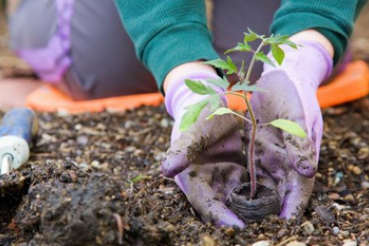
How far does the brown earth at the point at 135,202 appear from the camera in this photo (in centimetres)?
87

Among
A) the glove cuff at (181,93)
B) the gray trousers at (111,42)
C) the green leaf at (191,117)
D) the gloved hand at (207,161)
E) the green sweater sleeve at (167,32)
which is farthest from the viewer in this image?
A: the gray trousers at (111,42)

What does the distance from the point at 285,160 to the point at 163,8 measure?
477 millimetres

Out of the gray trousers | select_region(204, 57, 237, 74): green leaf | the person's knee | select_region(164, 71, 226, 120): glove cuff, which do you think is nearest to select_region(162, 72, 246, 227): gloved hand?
select_region(164, 71, 226, 120): glove cuff

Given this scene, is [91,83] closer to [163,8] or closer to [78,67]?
[78,67]

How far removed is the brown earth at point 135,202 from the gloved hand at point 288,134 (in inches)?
2.2

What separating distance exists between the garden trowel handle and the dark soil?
18.0 inches

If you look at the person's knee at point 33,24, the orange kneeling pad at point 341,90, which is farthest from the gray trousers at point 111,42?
the orange kneeling pad at point 341,90

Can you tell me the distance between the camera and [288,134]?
3.46 ft

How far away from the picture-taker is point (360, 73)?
187 cm

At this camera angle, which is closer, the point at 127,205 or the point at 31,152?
the point at 127,205

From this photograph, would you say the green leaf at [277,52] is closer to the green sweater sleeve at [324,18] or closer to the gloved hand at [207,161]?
the gloved hand at [207,161]

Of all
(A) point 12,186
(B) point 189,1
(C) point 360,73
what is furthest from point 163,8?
(C) point 360,73

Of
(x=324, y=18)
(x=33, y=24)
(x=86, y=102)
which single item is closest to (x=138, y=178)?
(x=324, y=18)

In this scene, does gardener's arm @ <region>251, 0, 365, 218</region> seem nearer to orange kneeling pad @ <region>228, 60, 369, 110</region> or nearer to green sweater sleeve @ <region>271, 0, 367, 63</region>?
green sweater sleeve @ <region>271, 0, 367, 63</region>
